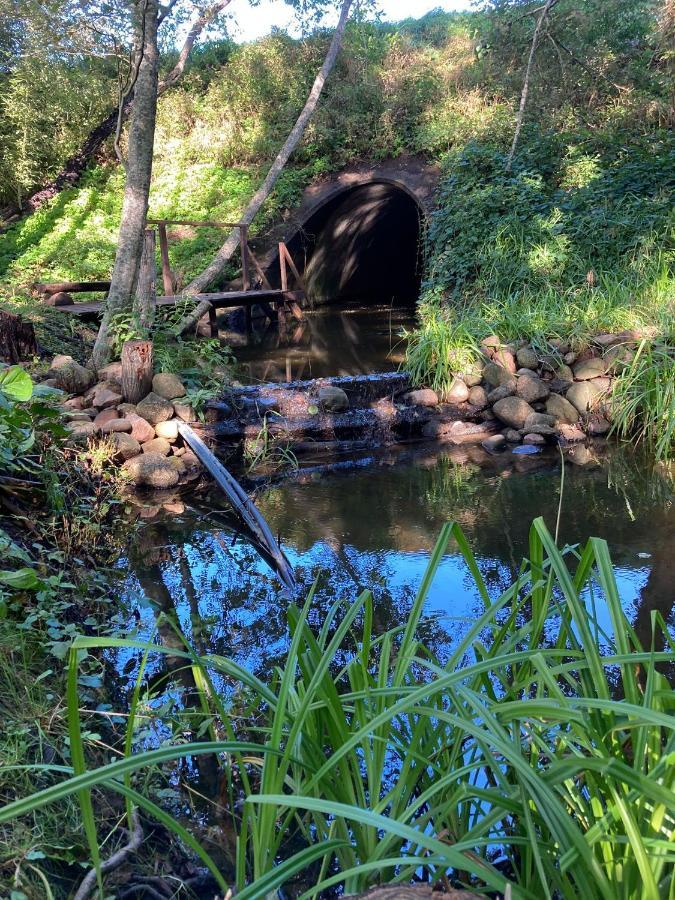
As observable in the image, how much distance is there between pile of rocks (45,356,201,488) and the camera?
5867mm

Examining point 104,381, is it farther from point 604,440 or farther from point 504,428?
point 604,440

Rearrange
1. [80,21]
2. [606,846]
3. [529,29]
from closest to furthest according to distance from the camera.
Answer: [606,846] < [80,21] < [529,29]

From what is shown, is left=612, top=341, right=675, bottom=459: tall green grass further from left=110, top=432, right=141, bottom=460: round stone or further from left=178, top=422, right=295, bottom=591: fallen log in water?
left=110, top=432, right=141, bottom=460: round stone

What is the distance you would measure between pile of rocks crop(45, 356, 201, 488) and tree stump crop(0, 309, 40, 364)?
0.36 m

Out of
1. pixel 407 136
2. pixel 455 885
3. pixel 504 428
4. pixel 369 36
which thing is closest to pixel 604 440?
pixel 504 428

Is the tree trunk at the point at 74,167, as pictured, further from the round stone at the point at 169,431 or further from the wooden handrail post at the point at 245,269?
the round stone at the point at 169,431

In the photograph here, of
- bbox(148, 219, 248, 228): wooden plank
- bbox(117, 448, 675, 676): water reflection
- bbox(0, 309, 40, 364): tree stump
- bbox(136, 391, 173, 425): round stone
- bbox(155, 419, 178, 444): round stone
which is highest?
bbox(148, 219, 248, 228): wooden plank

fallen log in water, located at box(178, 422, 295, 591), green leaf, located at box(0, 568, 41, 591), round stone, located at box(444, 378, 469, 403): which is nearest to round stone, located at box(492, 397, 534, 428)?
round stone, located at box(444, 378, 469, 403)

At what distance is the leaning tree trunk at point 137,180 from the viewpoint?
7.09 meters

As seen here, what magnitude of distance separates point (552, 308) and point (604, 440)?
181cm

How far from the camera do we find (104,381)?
6.75m

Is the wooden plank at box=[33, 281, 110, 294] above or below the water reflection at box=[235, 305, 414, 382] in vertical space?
above

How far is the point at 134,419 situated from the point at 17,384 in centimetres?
324

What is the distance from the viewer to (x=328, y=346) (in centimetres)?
1114
